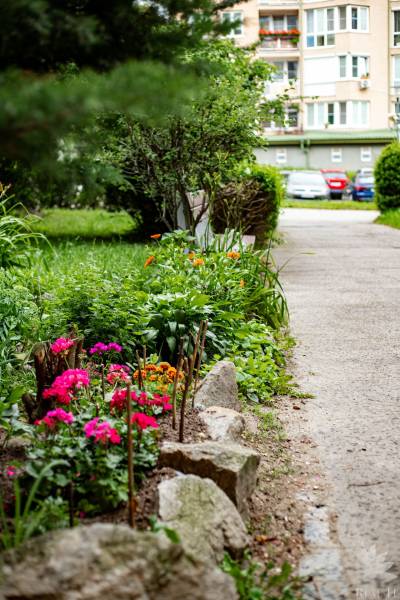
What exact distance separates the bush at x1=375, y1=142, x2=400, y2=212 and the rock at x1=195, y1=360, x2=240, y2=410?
18.6 meters

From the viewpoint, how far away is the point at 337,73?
51219 mm

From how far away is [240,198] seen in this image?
12055mm

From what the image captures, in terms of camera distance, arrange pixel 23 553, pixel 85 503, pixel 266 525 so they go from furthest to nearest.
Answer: pixel 266 525 < pixel 85 503 < pixel 23 553

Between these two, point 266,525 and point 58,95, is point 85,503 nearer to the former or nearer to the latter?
point 266,525

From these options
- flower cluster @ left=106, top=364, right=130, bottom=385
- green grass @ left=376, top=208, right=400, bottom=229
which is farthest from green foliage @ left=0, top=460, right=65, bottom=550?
green grass @ left=376, top=208, right=400, bottom=229

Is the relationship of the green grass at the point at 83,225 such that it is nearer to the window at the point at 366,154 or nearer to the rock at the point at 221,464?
the rock at the point at 221,464

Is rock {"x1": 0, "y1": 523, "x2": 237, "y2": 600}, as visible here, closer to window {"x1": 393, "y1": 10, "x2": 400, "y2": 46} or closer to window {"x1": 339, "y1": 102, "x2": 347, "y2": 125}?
window {"x1": 339, "y1": 102, "x2": 347, "y2": 125}

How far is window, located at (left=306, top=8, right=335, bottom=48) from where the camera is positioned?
51.2 metres

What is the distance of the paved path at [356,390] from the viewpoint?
341 cm

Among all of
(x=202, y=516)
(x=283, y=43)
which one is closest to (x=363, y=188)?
(x=283, y=43)

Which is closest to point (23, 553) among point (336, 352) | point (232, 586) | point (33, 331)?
point (232, 586)

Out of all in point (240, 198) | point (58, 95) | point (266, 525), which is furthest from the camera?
point (240, 198)

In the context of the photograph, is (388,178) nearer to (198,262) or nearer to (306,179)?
(306,179)

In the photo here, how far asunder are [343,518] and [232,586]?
1413mm
